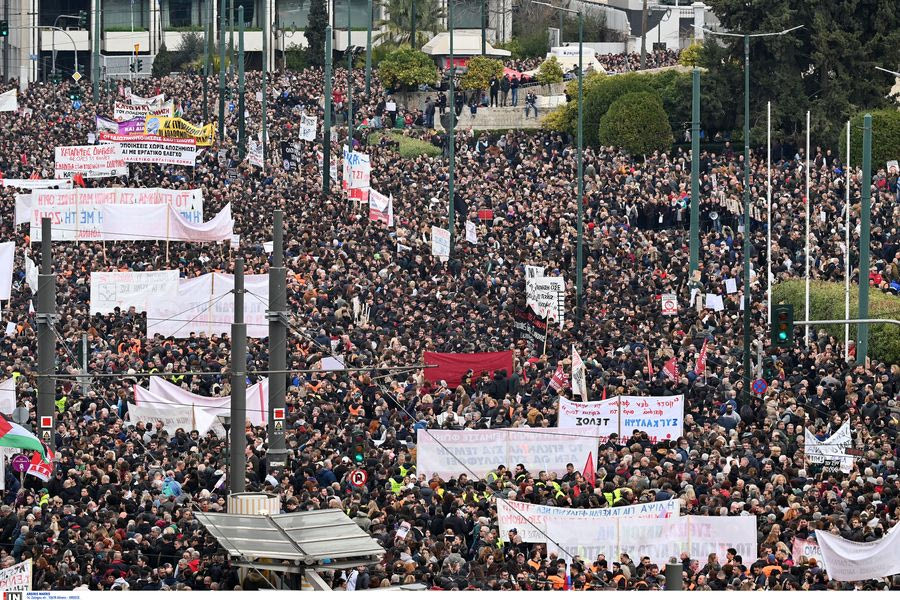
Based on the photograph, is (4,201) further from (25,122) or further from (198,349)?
(25,122)

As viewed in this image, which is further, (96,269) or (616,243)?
(616,243)

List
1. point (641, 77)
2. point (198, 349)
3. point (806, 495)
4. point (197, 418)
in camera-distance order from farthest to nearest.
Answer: point (641, 77) < point (198, 349) < point (197, 418) < point (806, 495)

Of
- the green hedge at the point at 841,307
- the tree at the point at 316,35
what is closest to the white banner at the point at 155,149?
the green hedge at the point at 841,307

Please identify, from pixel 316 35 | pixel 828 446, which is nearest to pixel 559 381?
pixel 828 446

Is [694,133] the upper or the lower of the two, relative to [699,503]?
upper

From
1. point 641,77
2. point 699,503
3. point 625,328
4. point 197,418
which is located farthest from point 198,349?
point 641,77

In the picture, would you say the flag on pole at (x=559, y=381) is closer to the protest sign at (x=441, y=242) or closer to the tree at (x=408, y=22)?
the protest sign at (x=441, y=242)

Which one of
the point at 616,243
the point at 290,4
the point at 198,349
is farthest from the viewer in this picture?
the point at 290,4
